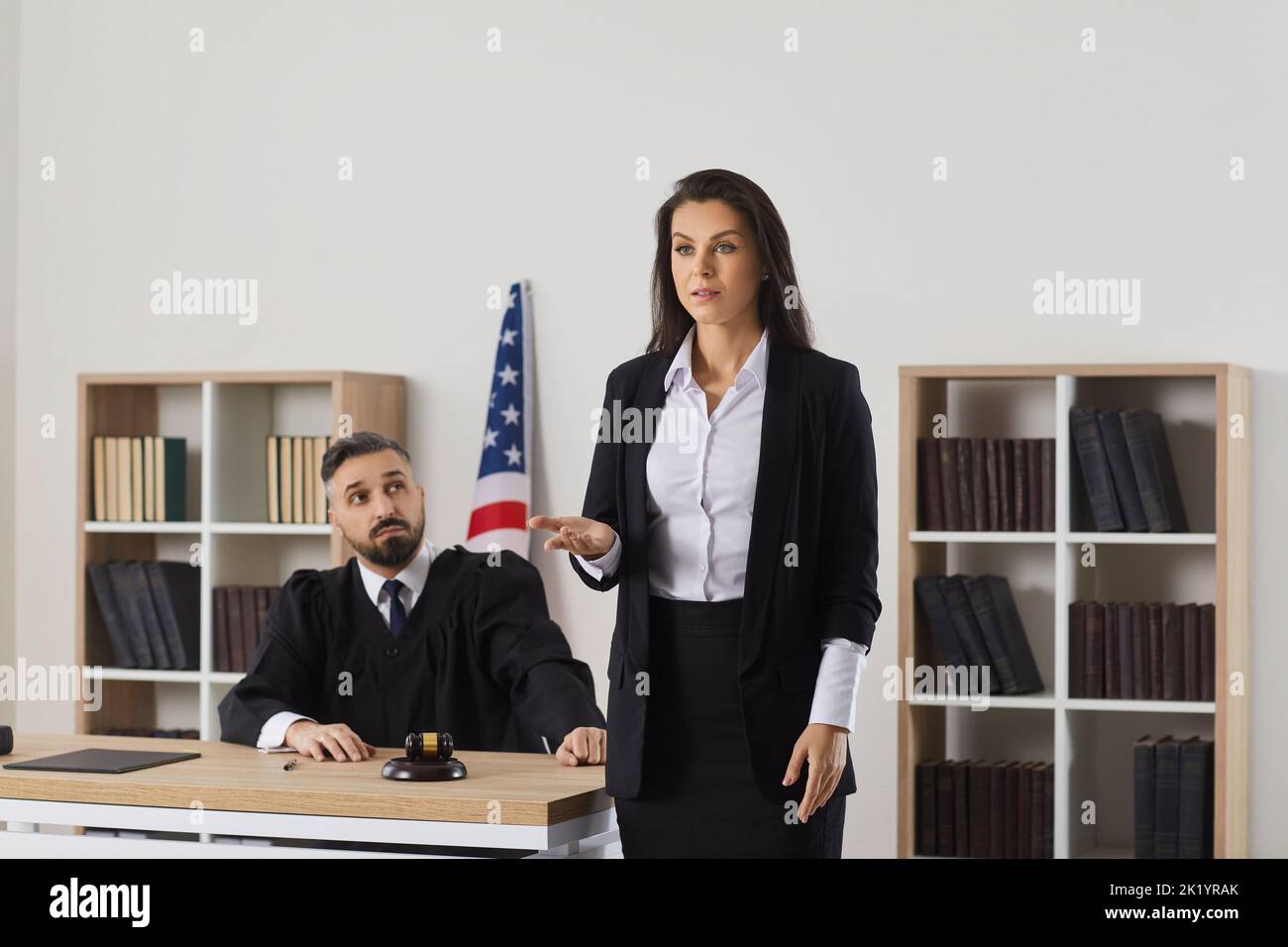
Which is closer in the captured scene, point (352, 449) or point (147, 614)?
point (352, 449)

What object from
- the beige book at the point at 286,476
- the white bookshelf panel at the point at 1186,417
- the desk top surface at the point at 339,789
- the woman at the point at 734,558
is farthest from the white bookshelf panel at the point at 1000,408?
the woman at the point at 734,558

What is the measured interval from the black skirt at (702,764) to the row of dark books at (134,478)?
10.1ft

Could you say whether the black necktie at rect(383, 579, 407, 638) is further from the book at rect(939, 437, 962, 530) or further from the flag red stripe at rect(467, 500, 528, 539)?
the book at rect(939, 437, 962, 530)

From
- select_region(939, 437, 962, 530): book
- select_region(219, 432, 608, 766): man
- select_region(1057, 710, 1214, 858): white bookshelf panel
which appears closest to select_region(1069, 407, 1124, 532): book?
select_region(939, 437, 962, 530): book

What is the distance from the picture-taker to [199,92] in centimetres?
537

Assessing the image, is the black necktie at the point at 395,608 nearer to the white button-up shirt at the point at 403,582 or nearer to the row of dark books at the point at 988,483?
the white button-up shirt at the point at 403,582

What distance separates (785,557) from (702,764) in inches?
12.5

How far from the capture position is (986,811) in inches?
164

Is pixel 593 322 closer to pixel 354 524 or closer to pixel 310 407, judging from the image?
pixel 310 407

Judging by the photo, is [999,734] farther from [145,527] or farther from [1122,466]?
[145,527]

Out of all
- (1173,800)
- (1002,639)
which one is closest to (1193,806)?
(1173,800)

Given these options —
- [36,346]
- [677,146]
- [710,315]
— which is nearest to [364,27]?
[677,146]

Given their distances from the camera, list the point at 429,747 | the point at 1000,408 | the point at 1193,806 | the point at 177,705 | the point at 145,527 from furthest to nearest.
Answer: the point at 177,705
the point at 145,527
the point at 1000,408
the point at 1193,806
the point at 429,747

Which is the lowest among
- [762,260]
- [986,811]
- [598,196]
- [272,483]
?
[986,811]
